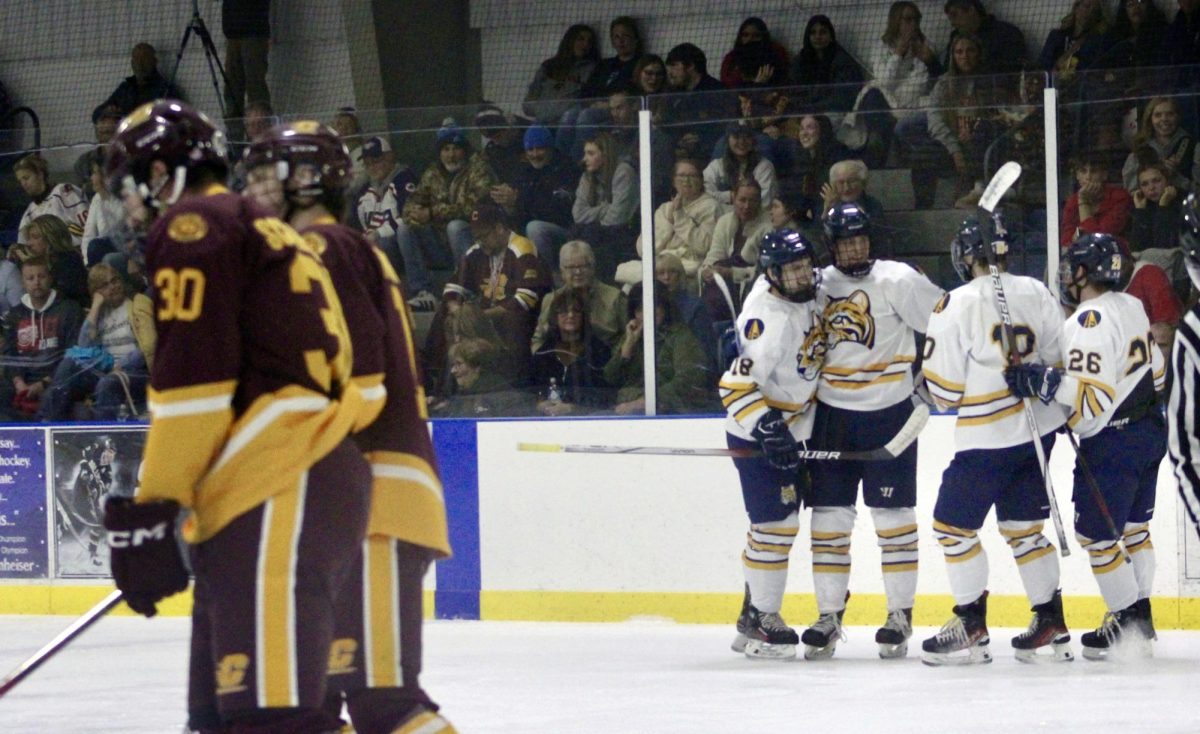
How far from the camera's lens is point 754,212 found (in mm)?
6738

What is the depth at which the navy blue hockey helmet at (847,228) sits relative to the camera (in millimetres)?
5852

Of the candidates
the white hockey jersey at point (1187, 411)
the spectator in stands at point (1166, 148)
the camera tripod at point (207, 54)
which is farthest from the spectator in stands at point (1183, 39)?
the white hockey jersey at point (1187, 411)

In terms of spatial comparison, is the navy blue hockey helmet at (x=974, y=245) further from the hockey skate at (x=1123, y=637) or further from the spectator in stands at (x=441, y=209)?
the spectator in stands at (x=441, y=209)

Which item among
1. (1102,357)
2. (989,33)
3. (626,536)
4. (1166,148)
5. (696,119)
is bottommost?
(626,536)

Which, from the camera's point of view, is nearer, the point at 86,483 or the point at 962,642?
the point at 962,642

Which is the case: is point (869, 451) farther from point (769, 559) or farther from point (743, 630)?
point (743, 630)

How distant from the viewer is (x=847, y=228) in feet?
19.2

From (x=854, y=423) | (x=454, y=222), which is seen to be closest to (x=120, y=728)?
(x=854, y=423)

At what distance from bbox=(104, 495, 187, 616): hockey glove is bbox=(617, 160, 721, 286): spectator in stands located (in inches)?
174

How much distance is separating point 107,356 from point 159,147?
202 inches

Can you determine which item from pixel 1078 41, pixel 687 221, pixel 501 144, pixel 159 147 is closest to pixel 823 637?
pixel 687 221

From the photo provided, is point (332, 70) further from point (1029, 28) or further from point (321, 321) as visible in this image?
point (321, 321)

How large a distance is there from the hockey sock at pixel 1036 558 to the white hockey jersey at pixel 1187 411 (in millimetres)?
3008

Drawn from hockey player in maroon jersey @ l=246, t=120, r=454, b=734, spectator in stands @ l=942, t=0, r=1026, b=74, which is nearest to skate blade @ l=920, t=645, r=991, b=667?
hockey player in maroon jersey @ l=246, t=120, r=454, b=734
